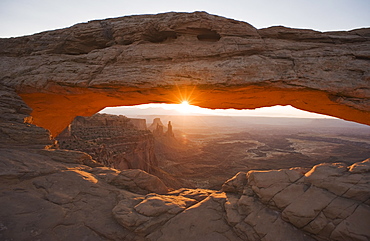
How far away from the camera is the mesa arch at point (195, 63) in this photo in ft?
23.5

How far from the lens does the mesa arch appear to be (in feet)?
23.5

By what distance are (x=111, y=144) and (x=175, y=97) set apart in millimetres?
14033

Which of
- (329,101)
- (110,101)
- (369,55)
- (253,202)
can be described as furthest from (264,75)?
(110,101)

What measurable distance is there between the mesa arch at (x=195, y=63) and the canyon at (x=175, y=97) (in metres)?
0.05

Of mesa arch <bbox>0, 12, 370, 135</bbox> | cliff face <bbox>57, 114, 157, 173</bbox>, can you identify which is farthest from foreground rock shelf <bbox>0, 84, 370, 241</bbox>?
cliff face <bbox>57, 114, 157, 173</bbox>

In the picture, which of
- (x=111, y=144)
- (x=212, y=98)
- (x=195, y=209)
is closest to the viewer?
(x=195, y=209)

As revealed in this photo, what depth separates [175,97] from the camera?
9648 mm

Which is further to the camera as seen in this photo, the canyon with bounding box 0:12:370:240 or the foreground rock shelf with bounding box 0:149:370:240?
the canyon with bounding box 0:12:370:240

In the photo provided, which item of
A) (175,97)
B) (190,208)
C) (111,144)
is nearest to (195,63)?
(175,97)

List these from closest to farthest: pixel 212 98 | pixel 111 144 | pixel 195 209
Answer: pixel 195 209, pixel 212 98, pixel 111 144

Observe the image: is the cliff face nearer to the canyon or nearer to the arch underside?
the canyon

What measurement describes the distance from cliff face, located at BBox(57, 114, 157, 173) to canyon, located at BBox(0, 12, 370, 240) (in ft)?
14.3

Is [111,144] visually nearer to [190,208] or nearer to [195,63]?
[195,63]

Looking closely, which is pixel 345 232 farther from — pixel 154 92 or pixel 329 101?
pixel 154 92
